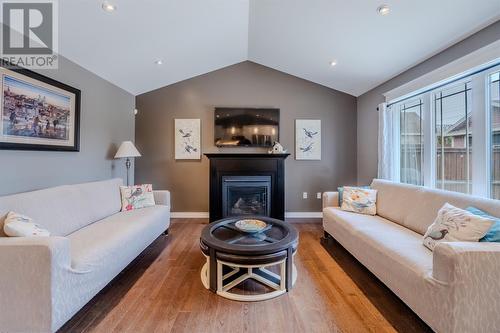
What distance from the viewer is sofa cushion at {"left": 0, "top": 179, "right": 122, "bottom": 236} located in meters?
1.82

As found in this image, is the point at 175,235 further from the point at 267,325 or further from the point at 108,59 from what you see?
the point at 108,59

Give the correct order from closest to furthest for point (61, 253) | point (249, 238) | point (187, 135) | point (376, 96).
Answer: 1. point (61, 253)
2. point (249, 238)
3. point (376, 96)
4. point (187, 135)

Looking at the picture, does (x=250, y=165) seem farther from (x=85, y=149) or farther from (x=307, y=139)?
Result: (x=85, y=149)

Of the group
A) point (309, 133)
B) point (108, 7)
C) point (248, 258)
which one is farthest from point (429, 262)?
point (108, 7)

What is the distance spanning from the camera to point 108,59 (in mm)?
2914

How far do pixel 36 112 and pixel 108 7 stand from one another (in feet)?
4.11

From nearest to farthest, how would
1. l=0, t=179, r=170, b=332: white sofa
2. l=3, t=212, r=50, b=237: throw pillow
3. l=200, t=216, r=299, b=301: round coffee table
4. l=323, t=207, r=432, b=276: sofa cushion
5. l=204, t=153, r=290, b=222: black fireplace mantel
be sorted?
l=0, t=179, r=170, b=332: white sofa < l=3, t=212, r=50, b=237: throw pillow < l=323, t=207, r=432, b=276: sofa cushion < l=200, t=216, r=299, b=301: round coffee table < l=204, t=153, r=290, b=222: black fireplace mantel

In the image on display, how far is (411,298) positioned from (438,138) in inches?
81.1

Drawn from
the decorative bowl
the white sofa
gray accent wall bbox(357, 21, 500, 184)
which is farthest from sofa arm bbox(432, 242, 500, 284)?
the white sofa

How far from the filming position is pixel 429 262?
154 centimetres

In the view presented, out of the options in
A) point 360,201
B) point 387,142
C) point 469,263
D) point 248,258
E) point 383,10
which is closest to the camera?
point 469,263

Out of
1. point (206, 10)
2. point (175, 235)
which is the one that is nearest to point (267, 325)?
point (175, 235)

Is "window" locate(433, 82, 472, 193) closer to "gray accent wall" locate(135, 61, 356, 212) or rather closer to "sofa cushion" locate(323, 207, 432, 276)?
"sofa cushion" locate(323, 207, 432, 276)

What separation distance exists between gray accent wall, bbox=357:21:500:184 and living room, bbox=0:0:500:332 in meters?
0.02
